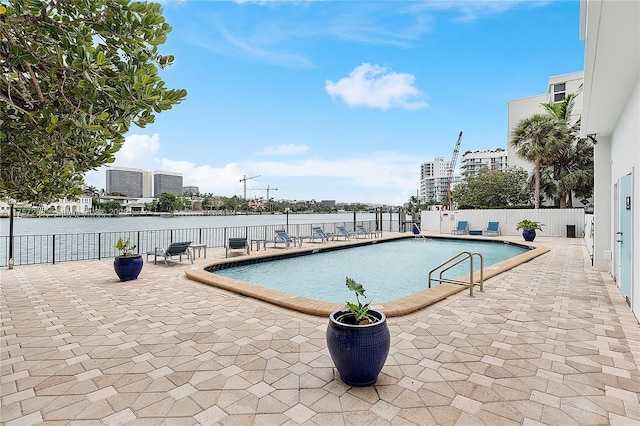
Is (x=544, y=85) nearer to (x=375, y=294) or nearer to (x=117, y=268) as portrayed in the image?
(x=375, y=294)

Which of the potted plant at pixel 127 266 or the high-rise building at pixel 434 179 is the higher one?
the high-rise building at pixel 434 179

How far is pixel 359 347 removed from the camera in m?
2.56

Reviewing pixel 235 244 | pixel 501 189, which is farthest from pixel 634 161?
pixel 501 189

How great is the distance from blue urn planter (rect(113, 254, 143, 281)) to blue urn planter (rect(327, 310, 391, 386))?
18.2 ft

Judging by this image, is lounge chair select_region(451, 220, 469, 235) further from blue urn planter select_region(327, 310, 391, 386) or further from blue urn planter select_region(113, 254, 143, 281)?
blue urn planter select_region(327, 310, 391, 386)

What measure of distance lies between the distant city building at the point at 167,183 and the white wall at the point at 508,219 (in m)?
68.4

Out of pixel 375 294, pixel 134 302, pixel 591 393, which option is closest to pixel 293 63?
pixel 375 294

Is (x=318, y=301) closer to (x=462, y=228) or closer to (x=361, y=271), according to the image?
(x=361, y=271)

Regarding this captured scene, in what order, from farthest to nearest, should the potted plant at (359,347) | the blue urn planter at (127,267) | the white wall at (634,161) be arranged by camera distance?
the blue urn planter at (127,267) < the white wall at (634,161) < the potted plant at (359,347)

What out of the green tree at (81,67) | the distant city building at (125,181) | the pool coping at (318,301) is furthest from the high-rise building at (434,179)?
the green tree at (81,67)

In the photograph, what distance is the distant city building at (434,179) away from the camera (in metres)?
111

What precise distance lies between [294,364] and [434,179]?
123745mm

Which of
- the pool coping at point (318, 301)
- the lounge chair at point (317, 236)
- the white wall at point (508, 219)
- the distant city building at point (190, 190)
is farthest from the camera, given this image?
the distant city building at point (190, 190)

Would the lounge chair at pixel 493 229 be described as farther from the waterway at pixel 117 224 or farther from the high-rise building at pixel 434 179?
the high-rise building at pixel 434 179
